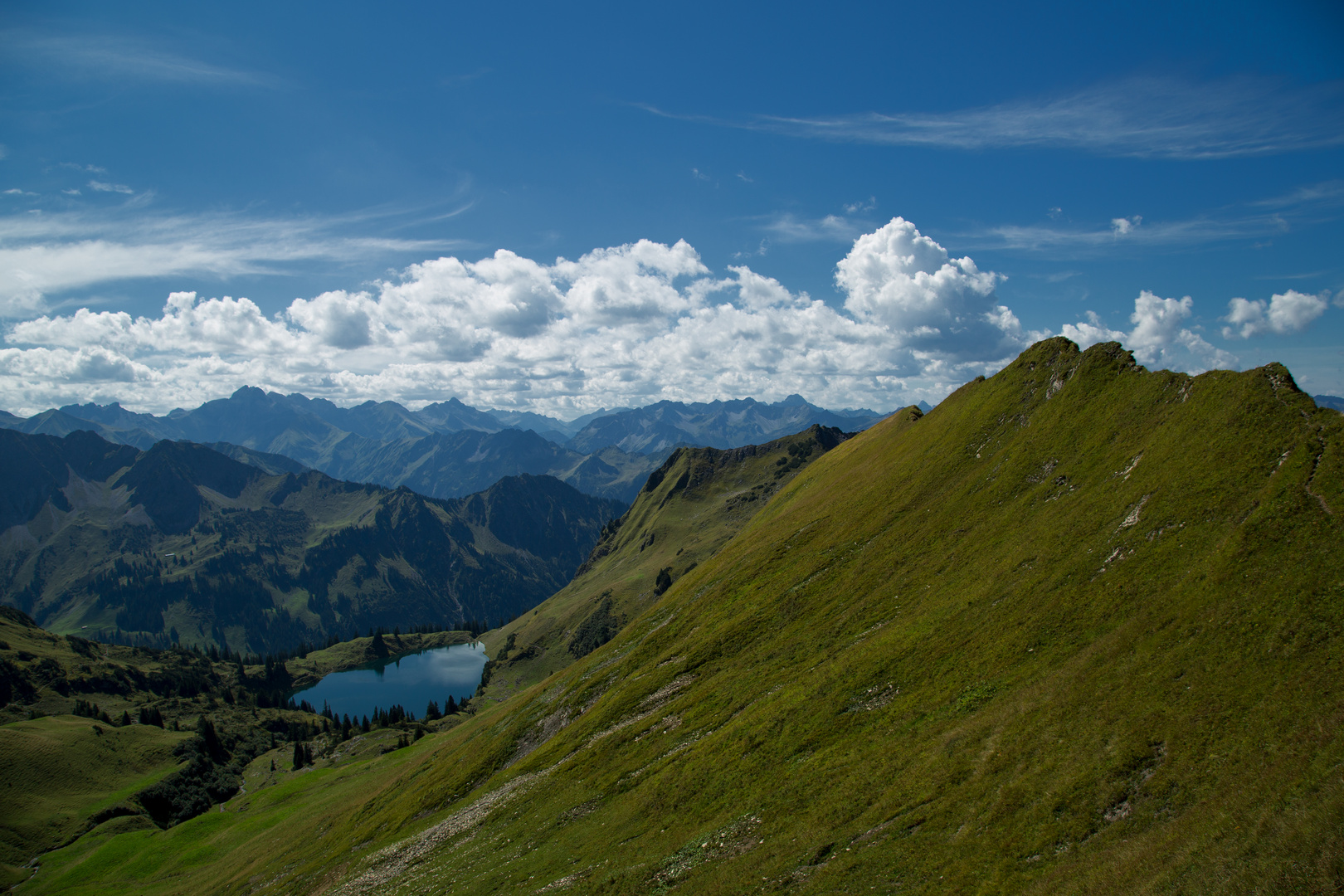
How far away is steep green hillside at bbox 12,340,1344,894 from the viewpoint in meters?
26.9

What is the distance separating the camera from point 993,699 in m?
39.9

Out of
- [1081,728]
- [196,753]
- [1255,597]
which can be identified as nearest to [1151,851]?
[1081,728]

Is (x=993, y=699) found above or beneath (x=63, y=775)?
above

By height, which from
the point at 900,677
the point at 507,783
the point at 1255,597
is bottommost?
the point at 507,783

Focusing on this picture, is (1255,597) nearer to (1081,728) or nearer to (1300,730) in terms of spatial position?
(1300,730)

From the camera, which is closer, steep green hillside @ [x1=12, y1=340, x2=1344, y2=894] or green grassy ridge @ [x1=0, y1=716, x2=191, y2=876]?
steep green hillside @ [x1=12, y1=340, x2=1344, y2=894]

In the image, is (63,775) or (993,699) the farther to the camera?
(63,775)

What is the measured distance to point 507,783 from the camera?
73.5 metres

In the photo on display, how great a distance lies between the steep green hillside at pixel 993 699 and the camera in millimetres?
26859

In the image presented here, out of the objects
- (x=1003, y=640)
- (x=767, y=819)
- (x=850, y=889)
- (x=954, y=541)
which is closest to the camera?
(x=850, y=889)

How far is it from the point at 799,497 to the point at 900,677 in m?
81.3

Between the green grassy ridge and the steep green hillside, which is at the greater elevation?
the steep green hillside

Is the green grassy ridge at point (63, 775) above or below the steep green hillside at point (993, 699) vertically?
below

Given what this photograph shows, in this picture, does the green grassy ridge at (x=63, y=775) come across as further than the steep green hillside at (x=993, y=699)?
Yes
